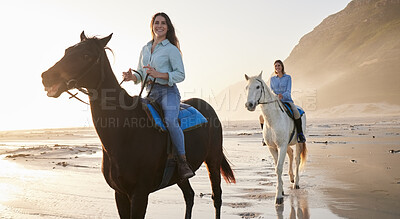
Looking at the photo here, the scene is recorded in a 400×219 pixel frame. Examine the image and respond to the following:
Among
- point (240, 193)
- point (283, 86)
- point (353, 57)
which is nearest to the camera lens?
point (240, 193)

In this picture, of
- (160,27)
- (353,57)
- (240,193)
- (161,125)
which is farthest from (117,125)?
(353,57)

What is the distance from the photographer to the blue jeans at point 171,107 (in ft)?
13.5

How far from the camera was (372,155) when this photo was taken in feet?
40.4

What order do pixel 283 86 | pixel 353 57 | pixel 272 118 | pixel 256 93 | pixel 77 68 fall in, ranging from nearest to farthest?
pixel 77 68 → pixel 256 93 → pixel 272 118 → pixel 283 86 → pixel 353 57

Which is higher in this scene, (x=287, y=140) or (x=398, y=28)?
(x=398, y=28)

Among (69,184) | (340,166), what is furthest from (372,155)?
(69,184)

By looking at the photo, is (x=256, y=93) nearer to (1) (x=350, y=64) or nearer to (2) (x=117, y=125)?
(2) (x=117, y=125)

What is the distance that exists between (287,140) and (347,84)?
97.9 metres

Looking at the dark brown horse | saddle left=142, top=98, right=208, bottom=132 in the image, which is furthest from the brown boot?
saddle left=142, top=98, right=208, bottom=132

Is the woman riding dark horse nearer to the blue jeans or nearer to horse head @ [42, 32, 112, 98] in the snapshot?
the blue jeans

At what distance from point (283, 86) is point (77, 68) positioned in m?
6.73

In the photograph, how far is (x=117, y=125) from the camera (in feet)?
12.4

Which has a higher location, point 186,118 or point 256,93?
point 256,93

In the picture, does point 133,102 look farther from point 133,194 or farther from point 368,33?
point 368,33
